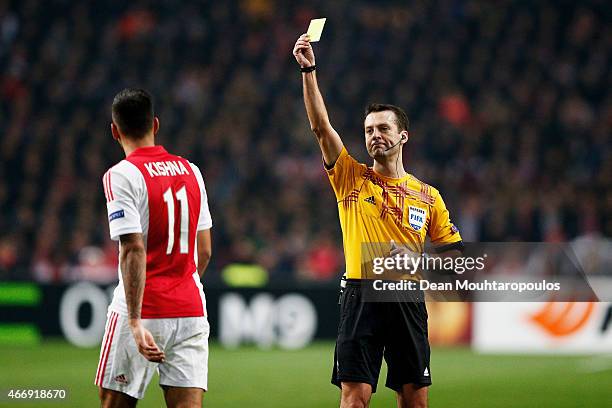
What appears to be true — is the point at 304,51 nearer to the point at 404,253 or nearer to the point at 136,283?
the point at 404,253

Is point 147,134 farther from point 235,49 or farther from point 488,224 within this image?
point 235,49

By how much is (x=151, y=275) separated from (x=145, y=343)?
13.9 inches

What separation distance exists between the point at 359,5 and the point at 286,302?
310 inches

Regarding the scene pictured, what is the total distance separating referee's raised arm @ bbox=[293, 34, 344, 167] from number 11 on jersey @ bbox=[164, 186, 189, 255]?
3.51 feet

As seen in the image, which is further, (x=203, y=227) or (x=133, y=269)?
(x=203, y=227)

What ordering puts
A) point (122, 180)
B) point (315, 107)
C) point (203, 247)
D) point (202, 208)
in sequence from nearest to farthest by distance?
point (122, 180)
point (202, 208)
point (203, 247)
point (315, 107)

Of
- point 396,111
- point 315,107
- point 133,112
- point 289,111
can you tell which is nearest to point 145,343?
point 133,112

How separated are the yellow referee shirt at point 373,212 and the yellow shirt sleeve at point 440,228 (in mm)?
29

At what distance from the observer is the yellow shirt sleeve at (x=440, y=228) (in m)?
5.88

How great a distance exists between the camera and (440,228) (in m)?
5.90

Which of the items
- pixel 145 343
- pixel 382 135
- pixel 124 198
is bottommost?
pixel 145 343

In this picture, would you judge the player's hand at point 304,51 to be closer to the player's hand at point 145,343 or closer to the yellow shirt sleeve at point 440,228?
the yellow shirt sleeve at point 440,228

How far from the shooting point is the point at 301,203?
16234 millimetres

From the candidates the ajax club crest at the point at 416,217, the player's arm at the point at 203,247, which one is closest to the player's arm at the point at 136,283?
the player's arm at the point at 203,247
